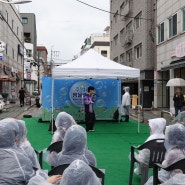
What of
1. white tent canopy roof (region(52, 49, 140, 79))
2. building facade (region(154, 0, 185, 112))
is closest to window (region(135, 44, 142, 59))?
building facade (region(154, 0, 185, 112))

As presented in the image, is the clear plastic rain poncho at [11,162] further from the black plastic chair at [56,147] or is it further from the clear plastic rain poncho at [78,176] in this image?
the black plastic chair at [56,147]

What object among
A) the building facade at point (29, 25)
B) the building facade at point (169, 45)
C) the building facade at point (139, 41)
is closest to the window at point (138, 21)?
the building facade at point (139, 41)

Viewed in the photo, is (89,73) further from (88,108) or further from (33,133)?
(33,133)

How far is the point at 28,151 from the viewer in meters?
4.72

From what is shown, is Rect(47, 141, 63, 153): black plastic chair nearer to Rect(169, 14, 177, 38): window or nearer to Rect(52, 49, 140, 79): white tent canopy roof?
Rect(52, 49, 140, 79): white tent canopy roof

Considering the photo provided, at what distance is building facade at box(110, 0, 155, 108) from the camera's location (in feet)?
97.0

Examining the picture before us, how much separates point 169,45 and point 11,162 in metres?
22.2

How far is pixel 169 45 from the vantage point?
80.3 feet

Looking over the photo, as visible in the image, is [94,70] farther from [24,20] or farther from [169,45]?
[24,20]

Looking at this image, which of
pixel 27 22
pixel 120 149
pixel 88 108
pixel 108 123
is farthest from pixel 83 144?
pixel 27 22

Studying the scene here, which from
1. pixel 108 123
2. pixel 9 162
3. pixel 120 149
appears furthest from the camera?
pixel 108 123

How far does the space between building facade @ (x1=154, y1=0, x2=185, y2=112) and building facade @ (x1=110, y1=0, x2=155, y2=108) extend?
6.59 ft

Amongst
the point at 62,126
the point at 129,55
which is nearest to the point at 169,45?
the point at 129,55

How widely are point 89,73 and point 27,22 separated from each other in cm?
7224
